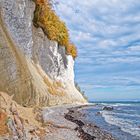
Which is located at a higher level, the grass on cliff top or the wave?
the grass on cliff top

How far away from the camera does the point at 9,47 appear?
32.8 meters

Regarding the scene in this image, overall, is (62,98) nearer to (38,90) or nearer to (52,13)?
(52,13)

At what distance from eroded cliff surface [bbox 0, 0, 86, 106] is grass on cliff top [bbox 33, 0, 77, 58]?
1035 mm

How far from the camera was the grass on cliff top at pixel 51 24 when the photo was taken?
50.9m

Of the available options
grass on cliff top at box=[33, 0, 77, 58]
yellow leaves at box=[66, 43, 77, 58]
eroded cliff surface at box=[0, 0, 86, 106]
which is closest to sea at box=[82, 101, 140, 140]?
eroded cliff surface at box=[0, 0, 86, 106]

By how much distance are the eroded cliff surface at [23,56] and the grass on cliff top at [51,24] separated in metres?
1.04

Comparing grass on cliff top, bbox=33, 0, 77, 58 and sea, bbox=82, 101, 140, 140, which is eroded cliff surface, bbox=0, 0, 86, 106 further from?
sea, bbox=82, 101, 140, 140

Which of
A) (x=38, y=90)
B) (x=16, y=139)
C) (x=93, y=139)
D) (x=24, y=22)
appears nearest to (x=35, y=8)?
(x=24, y=22)

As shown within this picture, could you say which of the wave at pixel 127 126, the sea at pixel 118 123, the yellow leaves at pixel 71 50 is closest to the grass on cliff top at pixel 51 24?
the yellow leaves at pixel 71 50

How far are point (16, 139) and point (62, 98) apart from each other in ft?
139

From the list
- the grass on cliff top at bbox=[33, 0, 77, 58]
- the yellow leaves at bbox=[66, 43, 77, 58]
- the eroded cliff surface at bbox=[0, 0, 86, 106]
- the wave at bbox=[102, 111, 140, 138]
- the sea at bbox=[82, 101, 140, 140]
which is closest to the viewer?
the sea at bbox=[82, 101, 140, 140]

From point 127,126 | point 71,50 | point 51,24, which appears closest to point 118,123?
point 127,126

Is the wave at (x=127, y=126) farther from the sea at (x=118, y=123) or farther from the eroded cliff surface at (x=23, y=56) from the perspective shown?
the eroded cliff surface at (x=23, y=56)

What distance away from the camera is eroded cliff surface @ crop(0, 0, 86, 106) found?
105 feet
